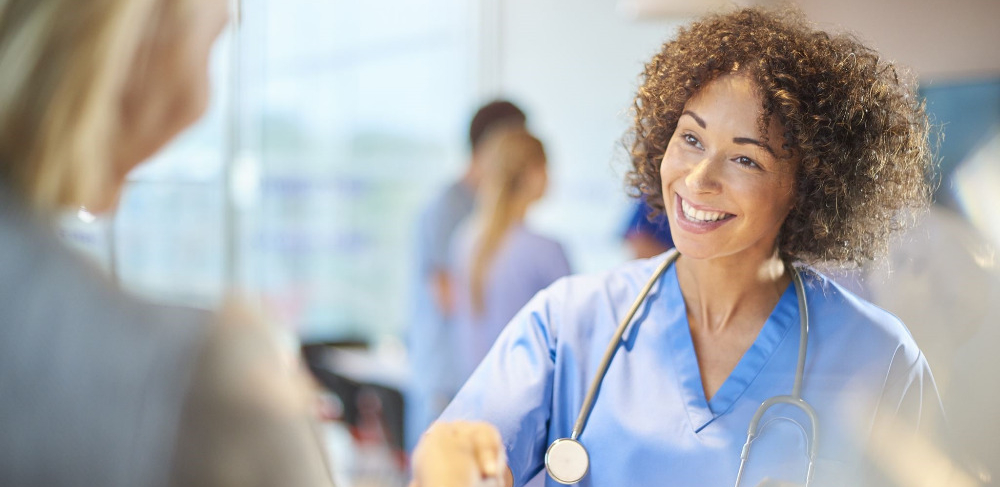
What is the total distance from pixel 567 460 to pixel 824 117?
1.16 ft

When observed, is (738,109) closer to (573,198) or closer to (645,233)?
(645,233)

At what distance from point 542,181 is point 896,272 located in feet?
1.64

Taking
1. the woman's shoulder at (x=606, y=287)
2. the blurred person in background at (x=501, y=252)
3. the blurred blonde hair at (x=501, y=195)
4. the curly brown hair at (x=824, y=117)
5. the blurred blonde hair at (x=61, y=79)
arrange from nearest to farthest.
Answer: the blurred blonde hair at (x=61, y=79) < the curly brown hair at (x=824, y=117) < the woman's shoulder at (x=606, y=287) < the blurred person in background at (x=501, y=252) < the blurred blonde hair at (x=501, y=195)

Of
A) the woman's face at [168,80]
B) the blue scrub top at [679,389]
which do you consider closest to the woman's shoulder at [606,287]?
the blue scrub top at [679,389]

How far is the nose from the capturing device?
0.65m

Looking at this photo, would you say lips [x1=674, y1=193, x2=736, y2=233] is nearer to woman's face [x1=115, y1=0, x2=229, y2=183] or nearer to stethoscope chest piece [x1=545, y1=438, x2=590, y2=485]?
stethoscope chest piece [x1=545, y1=438, x2=590, y2=485]

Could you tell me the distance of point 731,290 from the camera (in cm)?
71

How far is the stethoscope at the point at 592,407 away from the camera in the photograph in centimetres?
67

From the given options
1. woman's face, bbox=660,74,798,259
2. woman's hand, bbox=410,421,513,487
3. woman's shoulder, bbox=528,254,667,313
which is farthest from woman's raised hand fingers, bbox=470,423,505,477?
woman's face, bbox=660,74,798,259

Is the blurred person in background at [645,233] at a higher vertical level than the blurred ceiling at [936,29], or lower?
lower

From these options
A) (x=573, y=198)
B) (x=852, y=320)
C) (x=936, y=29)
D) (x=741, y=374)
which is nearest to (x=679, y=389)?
(x=741, y=374)

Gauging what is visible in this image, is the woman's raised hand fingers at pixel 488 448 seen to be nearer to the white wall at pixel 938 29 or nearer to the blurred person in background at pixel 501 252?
the blurred person in background at pixel 501 252

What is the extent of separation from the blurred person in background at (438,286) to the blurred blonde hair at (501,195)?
0.07 meters

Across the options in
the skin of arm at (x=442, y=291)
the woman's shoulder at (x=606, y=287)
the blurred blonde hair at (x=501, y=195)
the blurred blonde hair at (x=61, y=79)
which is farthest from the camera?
the skin of arm at (x=442, y=291)
